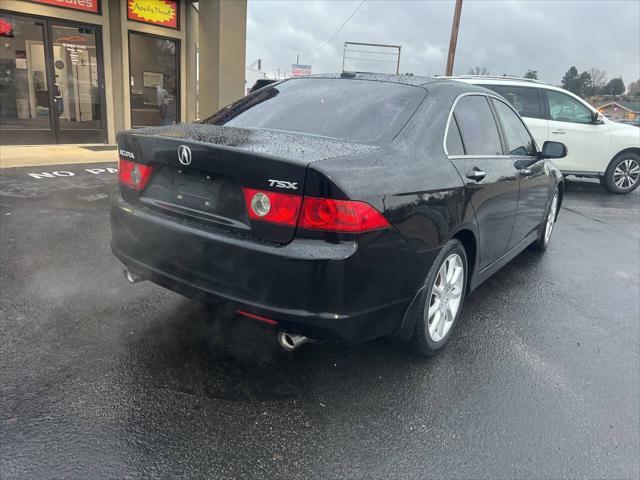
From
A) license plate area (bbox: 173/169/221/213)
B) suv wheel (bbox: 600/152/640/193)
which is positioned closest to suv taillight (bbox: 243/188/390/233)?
license plate area (bbox: 173/169/221/213)

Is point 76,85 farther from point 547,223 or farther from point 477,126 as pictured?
point 477,126

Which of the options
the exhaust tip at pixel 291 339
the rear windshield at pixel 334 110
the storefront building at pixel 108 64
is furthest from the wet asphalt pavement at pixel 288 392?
the storefront building at pixel 108 64

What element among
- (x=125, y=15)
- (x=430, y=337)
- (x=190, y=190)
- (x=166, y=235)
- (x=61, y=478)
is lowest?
(x=61, y=478)

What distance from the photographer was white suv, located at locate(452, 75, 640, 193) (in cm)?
951

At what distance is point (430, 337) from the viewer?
3.06m

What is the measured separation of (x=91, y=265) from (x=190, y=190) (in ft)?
7.25

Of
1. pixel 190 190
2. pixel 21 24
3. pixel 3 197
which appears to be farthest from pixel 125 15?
pixel 190 190

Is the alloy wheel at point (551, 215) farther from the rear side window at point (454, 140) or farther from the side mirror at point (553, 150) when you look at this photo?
the rear side window at point (454, 140)

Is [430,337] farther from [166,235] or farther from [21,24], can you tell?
[21,24]

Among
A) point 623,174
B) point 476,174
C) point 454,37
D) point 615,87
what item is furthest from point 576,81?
point 476,174

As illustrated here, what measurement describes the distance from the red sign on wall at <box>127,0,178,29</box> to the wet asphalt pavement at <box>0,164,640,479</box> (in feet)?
33.4

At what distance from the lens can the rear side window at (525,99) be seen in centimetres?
950

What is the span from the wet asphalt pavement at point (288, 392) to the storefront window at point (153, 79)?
9.96 meters

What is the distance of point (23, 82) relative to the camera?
11203 millimetres
